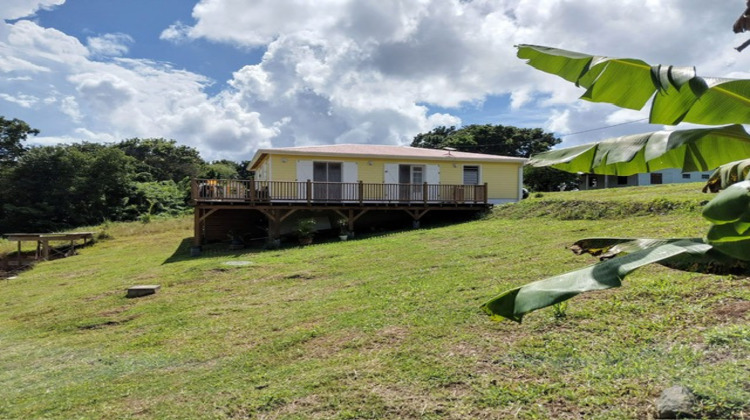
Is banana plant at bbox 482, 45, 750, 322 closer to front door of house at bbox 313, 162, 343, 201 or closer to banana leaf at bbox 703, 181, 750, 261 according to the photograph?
banana leaf at bbox 703, 181, 750, 261

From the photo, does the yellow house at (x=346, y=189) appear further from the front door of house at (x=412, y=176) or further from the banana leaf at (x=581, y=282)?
→ the banana leaf at (x=581, y=282)

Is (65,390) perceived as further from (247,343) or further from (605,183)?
(605,183)

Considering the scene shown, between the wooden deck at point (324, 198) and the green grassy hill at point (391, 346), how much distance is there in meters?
6.88

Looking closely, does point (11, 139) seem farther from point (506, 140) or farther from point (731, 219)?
point (731, 219)

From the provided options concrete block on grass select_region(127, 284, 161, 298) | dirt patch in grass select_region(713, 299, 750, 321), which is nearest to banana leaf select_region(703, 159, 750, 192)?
dirt patch in grass select_region(713, 299, 750, 321)

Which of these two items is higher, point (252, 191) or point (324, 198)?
point (252, 191)

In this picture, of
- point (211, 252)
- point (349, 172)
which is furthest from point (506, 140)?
point (211, 252)

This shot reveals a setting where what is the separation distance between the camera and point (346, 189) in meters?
17.7

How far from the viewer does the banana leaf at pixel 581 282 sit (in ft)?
5.04

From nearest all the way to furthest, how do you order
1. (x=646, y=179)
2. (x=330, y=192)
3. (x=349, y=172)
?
(x=330, y=192), (x=349, y=172), (x=646, y=179)

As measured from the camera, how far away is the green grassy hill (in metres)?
3.32

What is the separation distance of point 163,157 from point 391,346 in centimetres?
5401

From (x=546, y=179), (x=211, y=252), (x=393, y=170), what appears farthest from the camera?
(x=546, y=179)

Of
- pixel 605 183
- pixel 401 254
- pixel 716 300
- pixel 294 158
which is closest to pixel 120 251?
pixel 294 158
